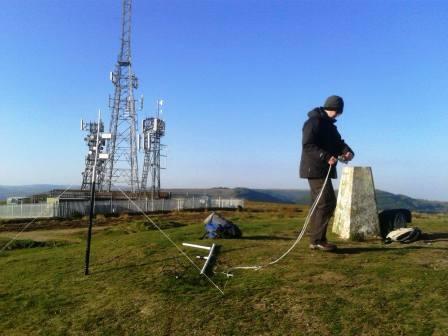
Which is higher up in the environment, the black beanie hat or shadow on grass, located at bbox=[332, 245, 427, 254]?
the black beanie hat

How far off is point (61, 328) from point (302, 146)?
191 inches

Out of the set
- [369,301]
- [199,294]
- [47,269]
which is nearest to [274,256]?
[199,294]

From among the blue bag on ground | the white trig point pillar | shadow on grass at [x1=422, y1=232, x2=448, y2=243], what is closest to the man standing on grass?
the white trig point pillar

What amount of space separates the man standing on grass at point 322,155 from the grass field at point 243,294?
535 mm

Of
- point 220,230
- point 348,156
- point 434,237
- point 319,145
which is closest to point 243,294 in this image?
point 319,145

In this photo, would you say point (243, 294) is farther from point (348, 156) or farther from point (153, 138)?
point (153, 138)

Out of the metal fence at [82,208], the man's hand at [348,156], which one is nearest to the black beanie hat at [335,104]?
the man's hand at [348,156]

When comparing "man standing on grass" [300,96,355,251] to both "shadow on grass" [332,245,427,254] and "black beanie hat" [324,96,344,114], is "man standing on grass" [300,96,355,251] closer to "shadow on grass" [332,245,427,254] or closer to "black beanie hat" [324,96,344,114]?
"black beanie hat" [324,96,344,114]

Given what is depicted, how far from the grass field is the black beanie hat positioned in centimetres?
251

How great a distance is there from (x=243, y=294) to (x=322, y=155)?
9.34 ft

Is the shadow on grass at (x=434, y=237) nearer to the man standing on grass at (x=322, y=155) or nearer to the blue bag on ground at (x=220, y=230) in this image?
the man standing on grass at (x=322, y=155)

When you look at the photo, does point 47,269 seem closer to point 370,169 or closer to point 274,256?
point 274,256

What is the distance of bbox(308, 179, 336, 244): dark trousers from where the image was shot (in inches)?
314

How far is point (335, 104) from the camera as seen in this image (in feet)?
26.6
